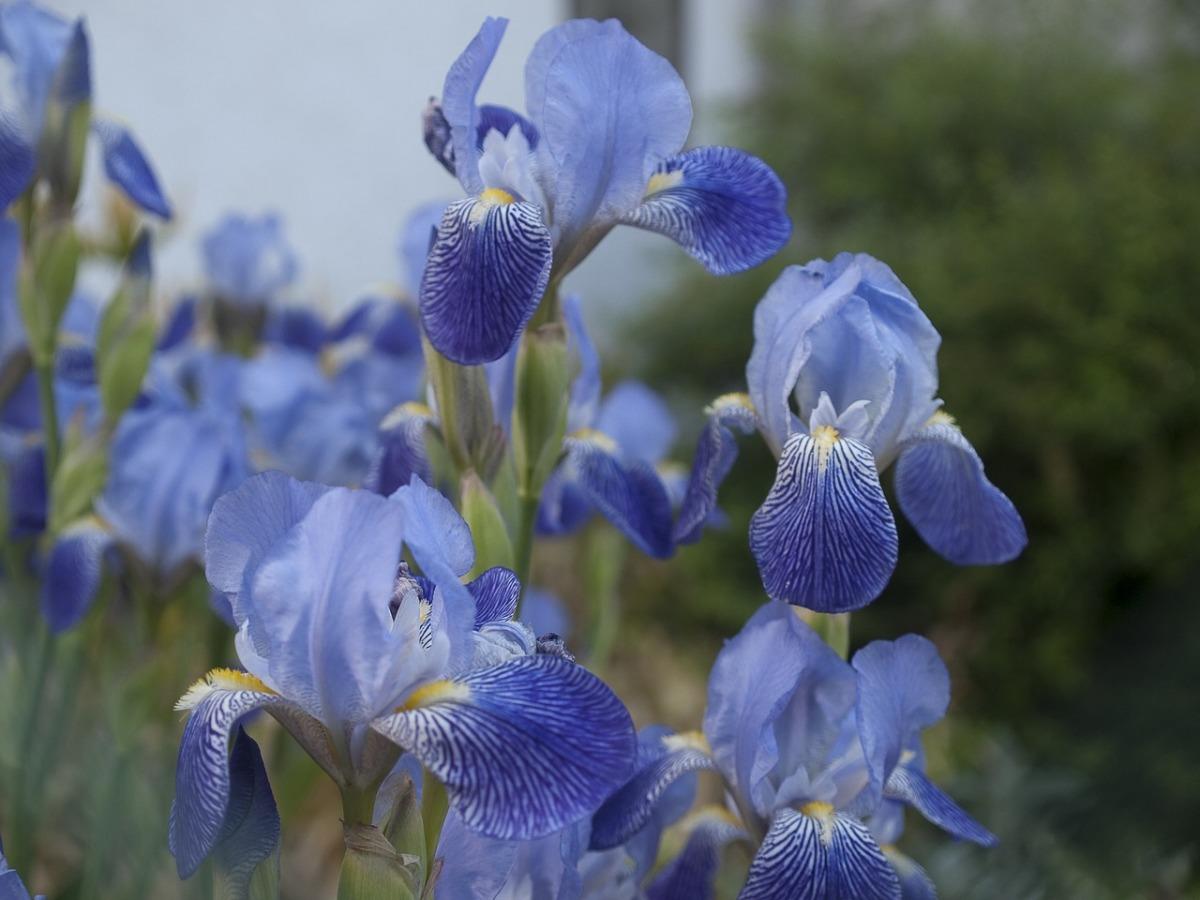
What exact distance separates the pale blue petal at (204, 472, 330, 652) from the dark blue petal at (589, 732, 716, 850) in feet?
0.63

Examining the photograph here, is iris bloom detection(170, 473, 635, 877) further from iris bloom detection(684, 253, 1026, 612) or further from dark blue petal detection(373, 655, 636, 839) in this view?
iris bloom detection(684, 253, 1026, 612)

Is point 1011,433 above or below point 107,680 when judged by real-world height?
below

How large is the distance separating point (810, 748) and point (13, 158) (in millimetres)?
677

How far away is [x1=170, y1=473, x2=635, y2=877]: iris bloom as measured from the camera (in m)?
0.48

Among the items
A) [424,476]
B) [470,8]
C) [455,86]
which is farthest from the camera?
[470,8]

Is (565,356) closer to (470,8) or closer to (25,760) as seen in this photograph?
(25,760)

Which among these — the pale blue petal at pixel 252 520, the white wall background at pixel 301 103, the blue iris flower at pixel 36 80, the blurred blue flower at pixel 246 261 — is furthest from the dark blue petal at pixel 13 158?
the white wall background at pixel 301 103

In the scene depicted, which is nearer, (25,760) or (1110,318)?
(25,760)

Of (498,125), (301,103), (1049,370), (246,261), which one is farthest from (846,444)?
(301,103)

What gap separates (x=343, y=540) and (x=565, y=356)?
0.83ft

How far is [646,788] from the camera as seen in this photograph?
62 cm

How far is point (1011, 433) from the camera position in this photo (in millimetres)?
3309

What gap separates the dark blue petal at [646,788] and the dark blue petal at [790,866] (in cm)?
6

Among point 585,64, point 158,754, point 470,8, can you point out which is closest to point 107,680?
point 158,754
